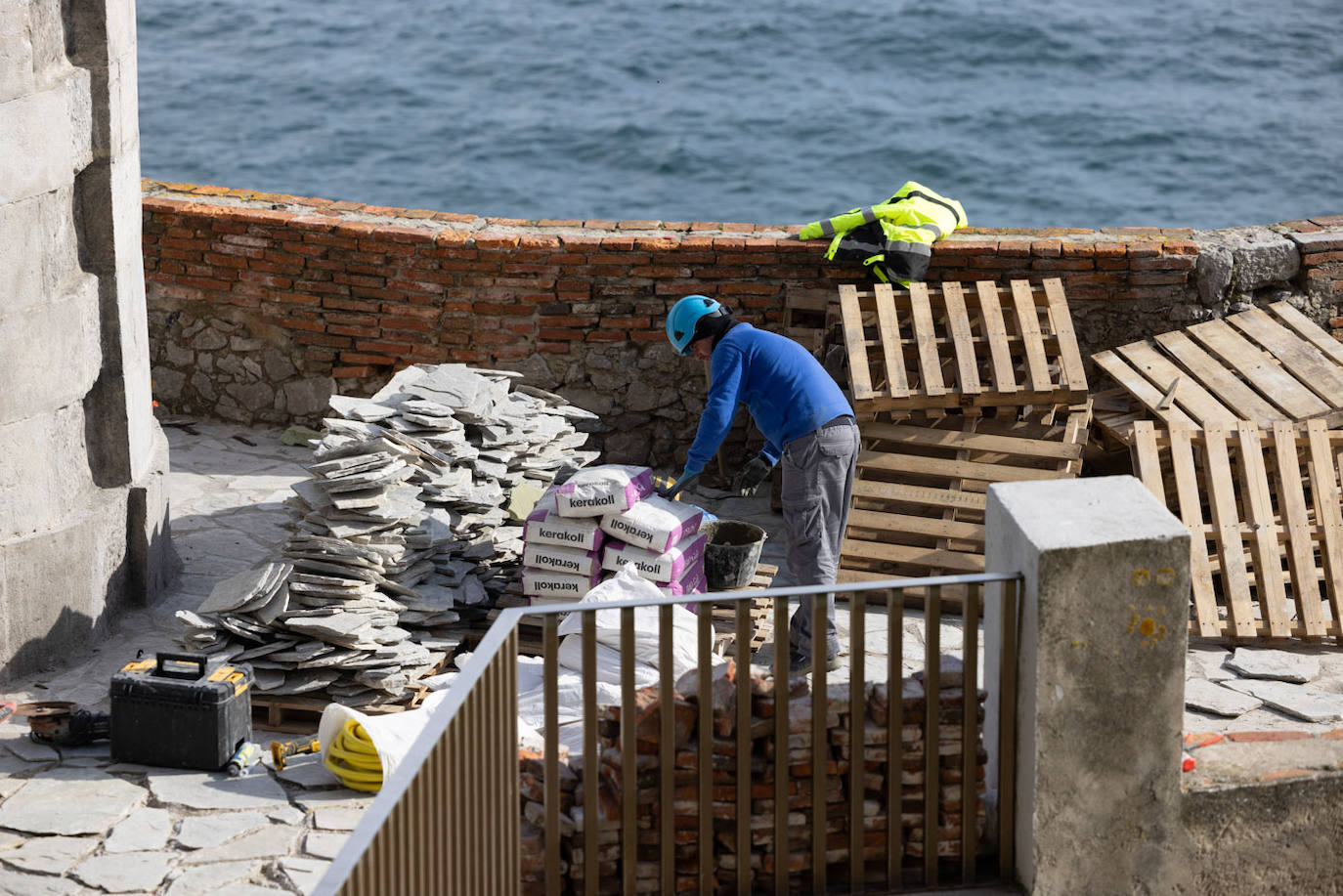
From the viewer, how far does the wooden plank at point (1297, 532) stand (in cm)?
854

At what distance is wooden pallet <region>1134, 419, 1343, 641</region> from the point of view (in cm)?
852

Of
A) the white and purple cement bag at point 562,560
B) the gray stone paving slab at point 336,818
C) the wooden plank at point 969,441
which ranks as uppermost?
the wooden plank at point 969,441

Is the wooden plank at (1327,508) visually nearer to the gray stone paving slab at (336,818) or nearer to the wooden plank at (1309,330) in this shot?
the wooden plank at (1309,330)

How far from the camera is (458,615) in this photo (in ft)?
27.3

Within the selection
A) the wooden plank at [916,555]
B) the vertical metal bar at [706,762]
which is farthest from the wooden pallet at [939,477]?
the vertical metal bar at [706,762]

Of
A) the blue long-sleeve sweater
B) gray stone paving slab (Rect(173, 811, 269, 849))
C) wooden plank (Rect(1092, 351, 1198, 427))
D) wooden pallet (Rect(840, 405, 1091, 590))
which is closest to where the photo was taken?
gray stone paving slab (Rect(173, 811, 269, 849))

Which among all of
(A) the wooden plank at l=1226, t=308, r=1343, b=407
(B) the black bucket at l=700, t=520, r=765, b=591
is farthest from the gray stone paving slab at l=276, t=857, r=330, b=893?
(A) the wooden plank at l=1226, t=308, r=1343, b=407

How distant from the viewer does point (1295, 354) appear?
32.2ft

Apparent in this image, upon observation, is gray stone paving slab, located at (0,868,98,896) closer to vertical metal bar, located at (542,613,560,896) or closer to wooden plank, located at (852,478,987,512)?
vertical metal bar, located at (542,613,560,896)

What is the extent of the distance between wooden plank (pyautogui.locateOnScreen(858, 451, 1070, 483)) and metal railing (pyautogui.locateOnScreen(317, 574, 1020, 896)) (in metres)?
3.76

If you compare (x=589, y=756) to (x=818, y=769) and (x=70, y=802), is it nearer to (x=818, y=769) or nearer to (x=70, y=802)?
(x=818, y=769)

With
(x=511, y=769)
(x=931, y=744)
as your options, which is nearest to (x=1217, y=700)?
(x=931, y=744)

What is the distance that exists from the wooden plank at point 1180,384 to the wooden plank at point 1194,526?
0.91 feet

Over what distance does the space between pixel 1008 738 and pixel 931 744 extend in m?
0.28
